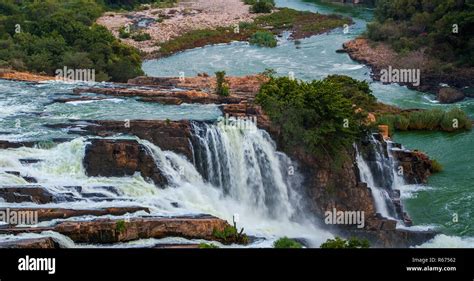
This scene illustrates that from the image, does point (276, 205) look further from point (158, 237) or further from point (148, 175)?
point (158, 237)

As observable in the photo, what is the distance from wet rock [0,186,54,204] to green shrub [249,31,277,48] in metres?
34.8

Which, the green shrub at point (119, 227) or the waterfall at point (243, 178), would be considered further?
the waterfall at point (243, 178)

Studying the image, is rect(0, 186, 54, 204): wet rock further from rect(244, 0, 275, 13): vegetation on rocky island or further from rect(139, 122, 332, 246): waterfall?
rect(244, 0, 275, 13): vegetation on rocky island

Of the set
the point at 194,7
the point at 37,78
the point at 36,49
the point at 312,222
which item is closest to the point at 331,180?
the point at 312,222

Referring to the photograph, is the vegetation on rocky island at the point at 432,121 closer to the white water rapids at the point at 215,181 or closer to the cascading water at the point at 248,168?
the cascading water at the point at 248,168

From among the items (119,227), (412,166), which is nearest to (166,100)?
(412,166)

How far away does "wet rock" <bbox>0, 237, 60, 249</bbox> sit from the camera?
580 inches

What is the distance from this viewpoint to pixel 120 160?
1992 centimetres

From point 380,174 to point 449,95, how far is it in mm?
14262

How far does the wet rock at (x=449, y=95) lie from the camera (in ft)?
120

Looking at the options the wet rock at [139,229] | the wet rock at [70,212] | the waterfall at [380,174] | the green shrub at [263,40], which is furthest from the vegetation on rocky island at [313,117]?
the green shrub at [263,40]

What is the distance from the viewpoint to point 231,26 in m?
Result: 58.5

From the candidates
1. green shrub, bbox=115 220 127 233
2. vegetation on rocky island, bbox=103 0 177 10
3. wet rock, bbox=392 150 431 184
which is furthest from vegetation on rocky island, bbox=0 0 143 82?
vegetation on rocky island, bbox=103 0 177 10

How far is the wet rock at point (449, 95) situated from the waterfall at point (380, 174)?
12.4m
